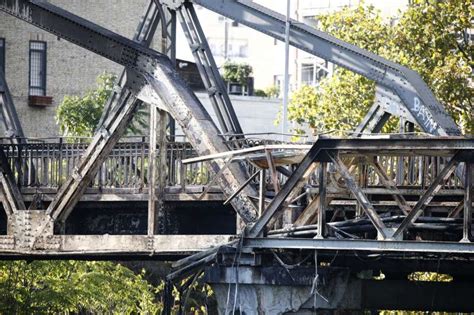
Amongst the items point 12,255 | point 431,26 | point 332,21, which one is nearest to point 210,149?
point 12,255

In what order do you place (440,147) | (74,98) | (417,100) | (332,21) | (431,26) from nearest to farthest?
(440,147) < (417,100) < (431,26) < (332,21) < (74,98)

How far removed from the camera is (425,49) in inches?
2002

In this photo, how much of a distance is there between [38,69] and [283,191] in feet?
154

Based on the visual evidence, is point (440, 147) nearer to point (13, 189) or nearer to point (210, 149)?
point (210, 149)

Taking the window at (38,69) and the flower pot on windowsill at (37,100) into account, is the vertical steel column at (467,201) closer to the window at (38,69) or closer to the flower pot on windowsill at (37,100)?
Result: the flower pot on windowsill at (37,100)

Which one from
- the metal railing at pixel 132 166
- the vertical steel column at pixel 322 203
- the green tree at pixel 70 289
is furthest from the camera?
the green tree at pixel 70 289

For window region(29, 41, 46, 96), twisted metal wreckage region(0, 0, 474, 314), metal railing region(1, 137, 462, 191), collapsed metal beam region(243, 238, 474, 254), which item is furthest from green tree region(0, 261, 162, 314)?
collapsed metal beam region(243, 238, 474, 254)

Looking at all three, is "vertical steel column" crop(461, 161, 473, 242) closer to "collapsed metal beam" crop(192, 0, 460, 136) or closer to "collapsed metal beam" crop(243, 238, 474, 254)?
"collapsed metal beam" crop(243, 238, 474, 254)

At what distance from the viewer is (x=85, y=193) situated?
117ft

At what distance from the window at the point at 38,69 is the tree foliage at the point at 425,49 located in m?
21.5

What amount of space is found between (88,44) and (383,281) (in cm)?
755

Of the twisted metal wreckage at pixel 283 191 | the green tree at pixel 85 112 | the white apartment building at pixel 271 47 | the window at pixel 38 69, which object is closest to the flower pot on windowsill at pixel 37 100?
the window at pixel 38 69

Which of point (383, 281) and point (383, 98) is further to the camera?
point (383, 98)

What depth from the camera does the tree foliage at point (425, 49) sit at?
4972cm
